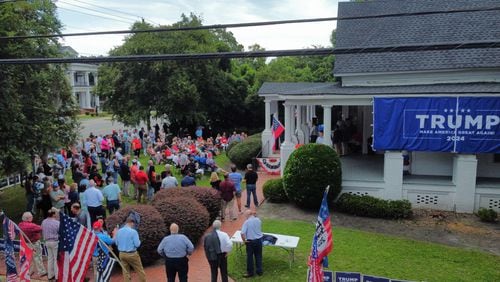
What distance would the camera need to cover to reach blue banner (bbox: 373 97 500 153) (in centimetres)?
1641

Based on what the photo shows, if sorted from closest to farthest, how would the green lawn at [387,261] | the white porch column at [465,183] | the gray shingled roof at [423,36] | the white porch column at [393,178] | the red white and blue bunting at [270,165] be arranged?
the green lawn at [387,261] < the white porch column at [465,183] < the white porch column at [393,178] < the gray shingled roof at [423,36] < the red white and blue bunting at [270,165]

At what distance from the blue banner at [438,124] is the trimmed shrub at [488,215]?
2.21 metres

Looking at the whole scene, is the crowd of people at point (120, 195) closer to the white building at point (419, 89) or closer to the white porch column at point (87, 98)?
the white building at point (419, 89)

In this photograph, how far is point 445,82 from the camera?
19.4 m

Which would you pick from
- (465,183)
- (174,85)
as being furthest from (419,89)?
(174,85)

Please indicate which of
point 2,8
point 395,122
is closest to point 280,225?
point 395,122

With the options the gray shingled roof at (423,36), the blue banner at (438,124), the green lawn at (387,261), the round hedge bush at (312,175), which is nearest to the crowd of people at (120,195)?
the green lawn at (387,261)

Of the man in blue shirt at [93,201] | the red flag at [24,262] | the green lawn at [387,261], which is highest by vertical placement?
the man in blue shirt at [93,201]

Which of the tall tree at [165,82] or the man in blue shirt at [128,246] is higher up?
the tall tree at [165,82]

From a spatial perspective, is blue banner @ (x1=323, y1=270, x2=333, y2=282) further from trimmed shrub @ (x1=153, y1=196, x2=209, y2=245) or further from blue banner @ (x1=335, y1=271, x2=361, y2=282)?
trimmed shrub @ (x1=153, y1=196, x2=209, y2=245)

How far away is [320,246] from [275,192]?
29.9 feet

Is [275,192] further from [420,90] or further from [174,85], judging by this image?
[174,85]

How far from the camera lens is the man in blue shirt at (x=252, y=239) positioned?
1078 centimetres

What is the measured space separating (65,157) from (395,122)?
15.6 m
